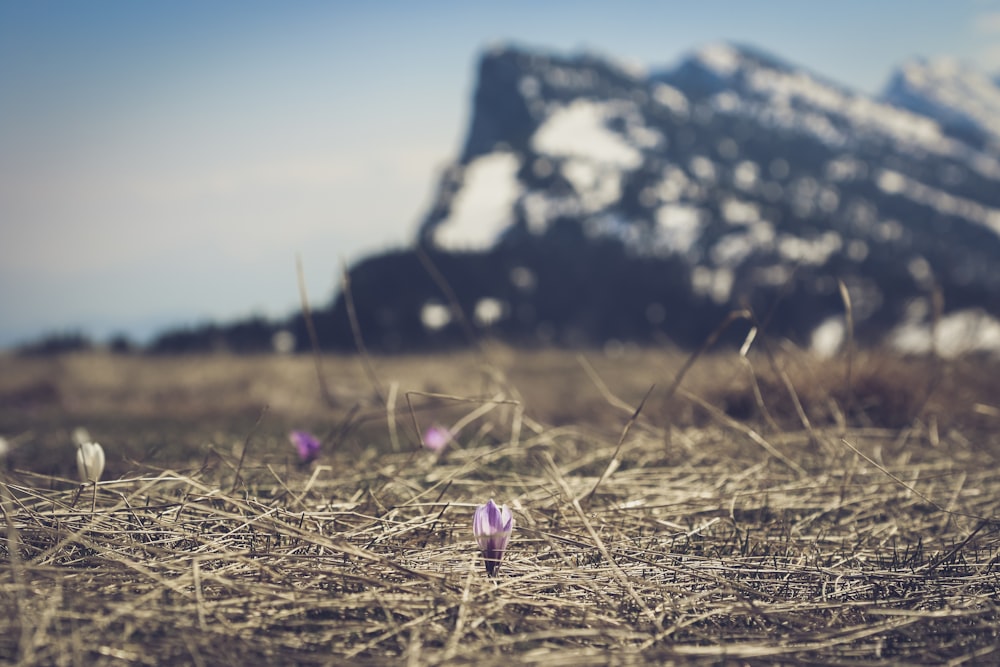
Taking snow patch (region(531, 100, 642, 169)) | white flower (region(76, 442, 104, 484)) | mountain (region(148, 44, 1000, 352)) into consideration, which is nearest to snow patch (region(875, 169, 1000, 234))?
mountain (region(148, 44, 1000, 352))

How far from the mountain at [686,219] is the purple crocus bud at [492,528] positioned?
101 cm

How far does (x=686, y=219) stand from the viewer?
45.5 metres

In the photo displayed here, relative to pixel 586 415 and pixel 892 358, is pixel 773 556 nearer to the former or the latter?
pixel 892 358

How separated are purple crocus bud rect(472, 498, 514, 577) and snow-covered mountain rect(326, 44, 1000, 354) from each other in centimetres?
146

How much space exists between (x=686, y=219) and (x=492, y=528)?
46347 mm

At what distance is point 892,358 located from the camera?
484cm

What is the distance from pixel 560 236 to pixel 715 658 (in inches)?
1523

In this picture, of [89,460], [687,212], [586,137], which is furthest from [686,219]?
[89,460]

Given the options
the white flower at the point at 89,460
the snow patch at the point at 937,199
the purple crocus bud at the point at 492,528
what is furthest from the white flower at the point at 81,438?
the snow patch at the point at 937,199

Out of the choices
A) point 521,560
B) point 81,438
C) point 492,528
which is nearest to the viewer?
point 492,528

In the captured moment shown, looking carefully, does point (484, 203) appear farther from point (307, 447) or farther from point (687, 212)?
point (307, 447)

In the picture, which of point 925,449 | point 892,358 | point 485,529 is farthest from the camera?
point 892,358

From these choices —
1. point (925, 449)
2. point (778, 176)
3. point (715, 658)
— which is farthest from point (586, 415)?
point (778, 176)

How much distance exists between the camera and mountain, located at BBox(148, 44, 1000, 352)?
20.7m
